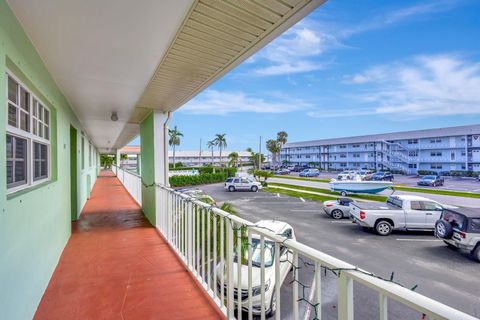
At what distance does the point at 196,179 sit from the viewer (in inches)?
1030

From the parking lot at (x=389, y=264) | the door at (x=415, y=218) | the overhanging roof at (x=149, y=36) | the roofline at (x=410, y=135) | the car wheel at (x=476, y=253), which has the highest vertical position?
the roofline at (x=410, y=135)

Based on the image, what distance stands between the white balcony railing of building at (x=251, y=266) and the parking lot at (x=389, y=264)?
551 millimetres

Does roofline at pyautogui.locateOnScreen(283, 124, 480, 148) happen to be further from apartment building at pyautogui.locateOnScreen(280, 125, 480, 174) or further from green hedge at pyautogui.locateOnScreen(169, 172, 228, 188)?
green hedge at pyautogui.locateOnScreen(169, 172, 228, 188)

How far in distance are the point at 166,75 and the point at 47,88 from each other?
4.27 ft

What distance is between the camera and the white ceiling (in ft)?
5.84

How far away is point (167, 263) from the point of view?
317cm

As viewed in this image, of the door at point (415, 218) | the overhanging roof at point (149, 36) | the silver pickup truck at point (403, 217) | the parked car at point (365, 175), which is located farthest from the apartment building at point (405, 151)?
the overhanging roof at point (149, 36)

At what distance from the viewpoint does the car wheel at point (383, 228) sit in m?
9.22

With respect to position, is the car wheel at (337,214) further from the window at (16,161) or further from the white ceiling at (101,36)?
the window at (16,161)

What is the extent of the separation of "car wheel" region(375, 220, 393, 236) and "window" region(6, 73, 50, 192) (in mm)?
9590

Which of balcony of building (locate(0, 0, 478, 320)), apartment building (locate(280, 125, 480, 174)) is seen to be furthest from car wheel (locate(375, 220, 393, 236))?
apartment building (locate(280, 125, 480, 174))

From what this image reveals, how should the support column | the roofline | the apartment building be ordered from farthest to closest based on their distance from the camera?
the apartment building < the roofline < the support column

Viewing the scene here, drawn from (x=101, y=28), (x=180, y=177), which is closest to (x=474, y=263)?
(x=101, y=28)

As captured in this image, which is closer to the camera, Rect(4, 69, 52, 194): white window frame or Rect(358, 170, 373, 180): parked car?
Rect(4, 69, 52, 194): white window frame
